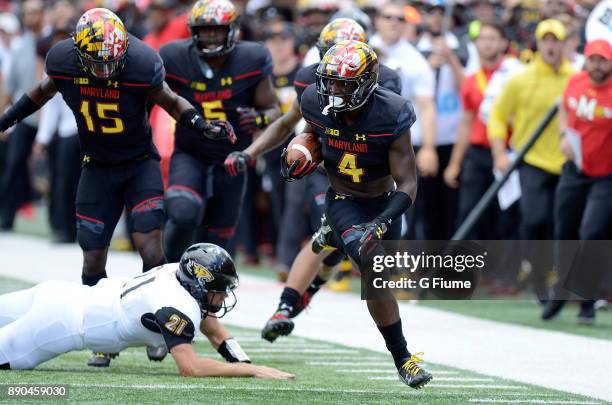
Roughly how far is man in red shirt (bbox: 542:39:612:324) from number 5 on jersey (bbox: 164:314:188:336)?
14.0 ft

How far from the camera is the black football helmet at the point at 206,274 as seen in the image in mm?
7273

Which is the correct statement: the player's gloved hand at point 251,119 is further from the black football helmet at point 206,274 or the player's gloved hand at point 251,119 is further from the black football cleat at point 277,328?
the black football helmet at point 206,274

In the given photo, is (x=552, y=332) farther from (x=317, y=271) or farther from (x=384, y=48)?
(x=384, y=48)

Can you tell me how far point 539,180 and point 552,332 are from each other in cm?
173

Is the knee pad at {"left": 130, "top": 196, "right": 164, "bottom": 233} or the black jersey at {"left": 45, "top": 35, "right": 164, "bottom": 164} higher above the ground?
the black jersey at {"left": 45, "top": 35, "right": 164, "bottom": 164}

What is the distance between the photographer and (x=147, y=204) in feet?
27.3

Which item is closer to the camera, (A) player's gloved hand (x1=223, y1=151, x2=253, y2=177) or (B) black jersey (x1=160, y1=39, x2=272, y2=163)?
(A) player's gloved hand (x1=223, y1=151, x2=253, y2=177)

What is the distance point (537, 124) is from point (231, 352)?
457 cm

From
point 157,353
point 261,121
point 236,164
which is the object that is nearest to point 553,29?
point 261,121

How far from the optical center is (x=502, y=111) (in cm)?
1168

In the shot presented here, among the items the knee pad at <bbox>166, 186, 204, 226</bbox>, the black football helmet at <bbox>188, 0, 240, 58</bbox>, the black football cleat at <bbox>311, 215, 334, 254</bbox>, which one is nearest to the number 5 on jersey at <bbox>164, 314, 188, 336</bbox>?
the black football cleat at <bbox>311, 215, 334, 254</bbox>

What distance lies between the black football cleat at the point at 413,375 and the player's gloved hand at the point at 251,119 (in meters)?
2.48

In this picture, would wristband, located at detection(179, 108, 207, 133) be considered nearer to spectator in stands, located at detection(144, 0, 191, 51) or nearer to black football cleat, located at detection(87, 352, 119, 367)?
black football cleat, located at detection(87, 352, 119, 367)

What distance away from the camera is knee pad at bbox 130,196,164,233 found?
829 cm
